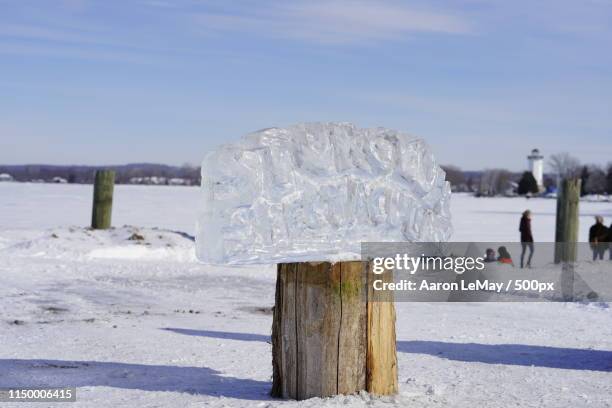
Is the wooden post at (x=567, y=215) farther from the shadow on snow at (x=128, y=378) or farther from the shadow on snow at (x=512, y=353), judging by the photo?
the shadow on snow at (x=128, y=378)

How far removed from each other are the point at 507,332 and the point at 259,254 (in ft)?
16.9

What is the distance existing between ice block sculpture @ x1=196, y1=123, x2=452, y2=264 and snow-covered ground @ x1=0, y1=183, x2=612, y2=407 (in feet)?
3.53

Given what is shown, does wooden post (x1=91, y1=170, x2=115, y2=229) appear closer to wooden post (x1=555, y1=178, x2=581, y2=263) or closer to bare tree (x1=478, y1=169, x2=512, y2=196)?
wooden post (x1=555, y1=178, x2=581, y2=263)

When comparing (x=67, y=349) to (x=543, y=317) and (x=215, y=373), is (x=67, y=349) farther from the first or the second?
(x=543, y=317)

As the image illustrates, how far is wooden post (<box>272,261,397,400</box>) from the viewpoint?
5.49 metres

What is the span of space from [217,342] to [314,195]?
355 cm

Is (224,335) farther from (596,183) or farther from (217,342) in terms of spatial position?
(596,183)

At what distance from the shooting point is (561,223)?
16578 mm

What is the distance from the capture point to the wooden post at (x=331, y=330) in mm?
5492

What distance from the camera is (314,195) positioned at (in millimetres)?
5629

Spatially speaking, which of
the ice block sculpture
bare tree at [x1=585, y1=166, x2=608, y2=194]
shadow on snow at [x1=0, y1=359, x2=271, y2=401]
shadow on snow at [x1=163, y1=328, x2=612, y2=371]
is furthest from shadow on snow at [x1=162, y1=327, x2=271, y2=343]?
bare tree at [x1=585, y1=166, x2=608, y2=194]

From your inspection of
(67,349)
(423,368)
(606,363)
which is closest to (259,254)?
A: (423,368)

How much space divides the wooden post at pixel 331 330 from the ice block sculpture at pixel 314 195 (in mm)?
175

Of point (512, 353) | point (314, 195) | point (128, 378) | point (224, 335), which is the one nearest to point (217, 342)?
point (224, 335)
